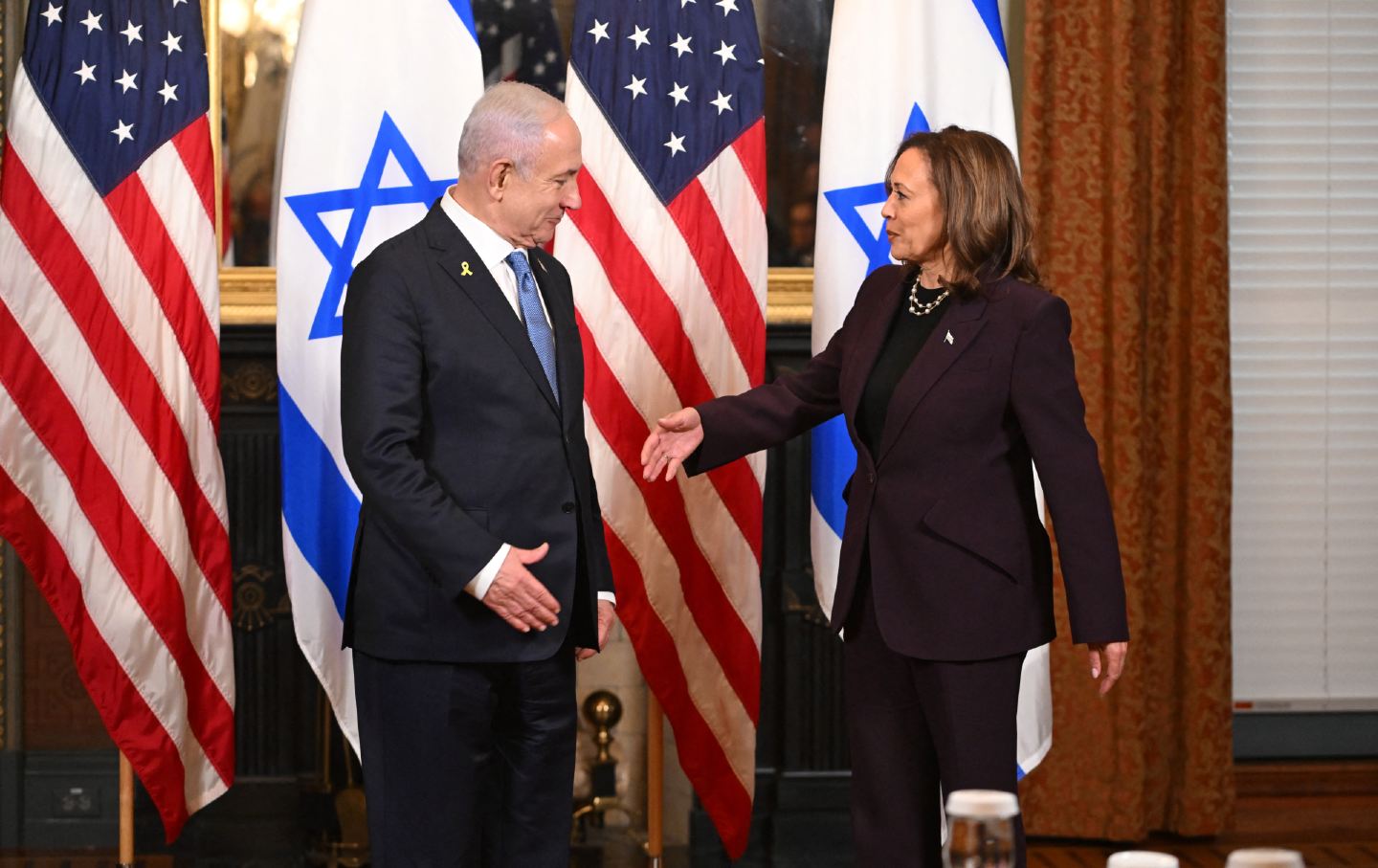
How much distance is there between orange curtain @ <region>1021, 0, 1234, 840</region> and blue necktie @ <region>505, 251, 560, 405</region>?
6.09ft

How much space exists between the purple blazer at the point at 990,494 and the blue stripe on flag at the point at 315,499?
1240mm

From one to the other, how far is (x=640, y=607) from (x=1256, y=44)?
97.4 inches

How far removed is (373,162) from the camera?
3.18m

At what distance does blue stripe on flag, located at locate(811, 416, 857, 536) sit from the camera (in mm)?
3348

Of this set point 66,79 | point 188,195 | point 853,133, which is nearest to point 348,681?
point 188,195

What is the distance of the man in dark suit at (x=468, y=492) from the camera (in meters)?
2.26

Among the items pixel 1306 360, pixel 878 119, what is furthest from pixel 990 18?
pixel 1306 360

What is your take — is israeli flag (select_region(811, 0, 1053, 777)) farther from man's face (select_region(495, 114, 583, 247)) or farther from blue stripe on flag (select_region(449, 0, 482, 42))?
man's face (select_region(495, 114, 583, 247))

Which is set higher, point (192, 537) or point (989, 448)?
point (989, 448)

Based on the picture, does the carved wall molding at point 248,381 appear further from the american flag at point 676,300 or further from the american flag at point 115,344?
the american flag at point 676,300

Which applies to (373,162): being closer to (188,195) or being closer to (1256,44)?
(188,195)

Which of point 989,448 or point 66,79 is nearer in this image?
point 989,448

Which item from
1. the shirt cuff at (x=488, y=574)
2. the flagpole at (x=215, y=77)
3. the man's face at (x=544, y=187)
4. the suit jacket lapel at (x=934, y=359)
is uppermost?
the flagpole at (x=215, y=77)

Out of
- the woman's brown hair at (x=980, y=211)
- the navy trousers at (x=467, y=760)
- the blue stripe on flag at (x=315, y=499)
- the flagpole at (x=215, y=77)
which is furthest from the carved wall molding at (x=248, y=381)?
the woman's brown hair at (x=980, y=211)
